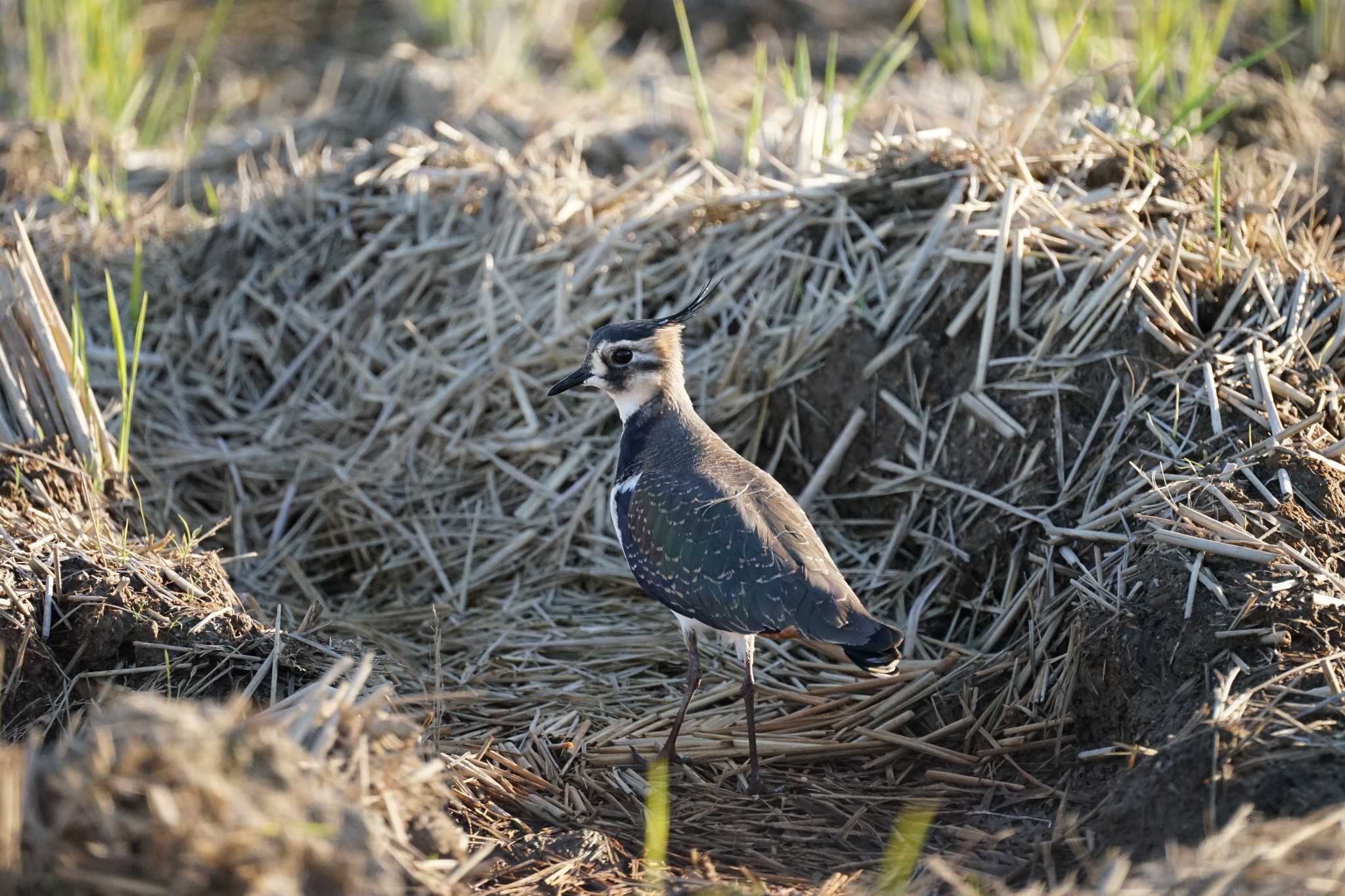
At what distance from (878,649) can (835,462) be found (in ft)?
4.44

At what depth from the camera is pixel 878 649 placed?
3.80 m

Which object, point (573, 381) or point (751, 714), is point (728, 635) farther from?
point (573, 381)

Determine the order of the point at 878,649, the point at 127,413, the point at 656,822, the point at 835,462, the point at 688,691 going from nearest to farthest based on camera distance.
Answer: the point at 656,822, the point at 878,649, the point at 688,691, the point at 127,413, the point at 835,462

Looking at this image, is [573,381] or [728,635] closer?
[728,635]

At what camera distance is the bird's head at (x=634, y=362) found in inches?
182

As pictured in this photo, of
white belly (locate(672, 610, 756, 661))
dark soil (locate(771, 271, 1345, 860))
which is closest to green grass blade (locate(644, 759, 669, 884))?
white belly (locate(672, 610, 756, 661))

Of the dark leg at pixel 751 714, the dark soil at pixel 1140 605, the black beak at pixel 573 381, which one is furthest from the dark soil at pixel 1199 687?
the black beak at pixel 573 381

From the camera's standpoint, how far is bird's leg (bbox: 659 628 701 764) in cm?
404

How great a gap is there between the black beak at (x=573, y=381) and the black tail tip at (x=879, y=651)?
152 centimetres

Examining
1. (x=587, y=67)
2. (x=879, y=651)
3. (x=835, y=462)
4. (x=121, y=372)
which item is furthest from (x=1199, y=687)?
(x=587, y=67)

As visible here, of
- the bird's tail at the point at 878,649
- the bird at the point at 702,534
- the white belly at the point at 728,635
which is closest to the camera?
the bird's tail at the point at 878,649

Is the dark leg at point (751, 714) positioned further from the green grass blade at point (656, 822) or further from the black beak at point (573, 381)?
the black beak at point (573, 381)

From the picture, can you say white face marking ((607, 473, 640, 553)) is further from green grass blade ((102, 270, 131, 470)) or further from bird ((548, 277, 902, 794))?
green grass blade ((102, 270, 131, 470))

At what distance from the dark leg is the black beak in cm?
122
